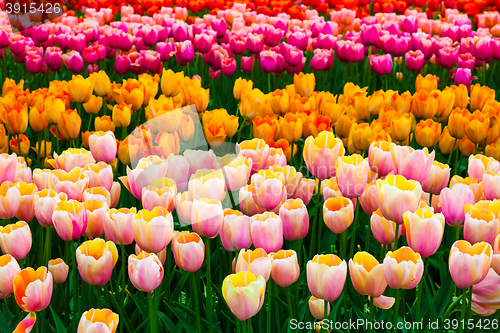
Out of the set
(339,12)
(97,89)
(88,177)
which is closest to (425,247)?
(88,177)

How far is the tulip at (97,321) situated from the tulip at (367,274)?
0.71m

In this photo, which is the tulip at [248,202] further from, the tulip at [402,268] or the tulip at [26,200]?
the tulip at [26,200]

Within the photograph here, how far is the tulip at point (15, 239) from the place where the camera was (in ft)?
5.64

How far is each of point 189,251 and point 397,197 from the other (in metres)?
0.70

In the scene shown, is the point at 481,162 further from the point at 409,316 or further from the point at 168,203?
the point at 168,203

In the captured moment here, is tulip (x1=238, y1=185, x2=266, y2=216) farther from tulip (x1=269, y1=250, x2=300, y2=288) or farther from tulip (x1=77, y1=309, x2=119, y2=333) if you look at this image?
tulip (x1=77, y1=309, x2=119, y2=333)

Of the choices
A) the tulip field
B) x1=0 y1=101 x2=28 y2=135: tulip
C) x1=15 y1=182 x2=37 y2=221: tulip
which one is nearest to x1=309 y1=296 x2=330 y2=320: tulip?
the tulip field

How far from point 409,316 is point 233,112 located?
118 inches

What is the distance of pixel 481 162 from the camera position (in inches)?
86.4

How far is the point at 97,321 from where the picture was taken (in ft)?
4.68

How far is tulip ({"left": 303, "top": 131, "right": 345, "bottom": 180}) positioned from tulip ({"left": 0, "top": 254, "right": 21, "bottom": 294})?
1176 mm

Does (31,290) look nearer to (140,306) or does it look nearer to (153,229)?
(153,229)

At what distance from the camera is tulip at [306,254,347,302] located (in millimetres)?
1524

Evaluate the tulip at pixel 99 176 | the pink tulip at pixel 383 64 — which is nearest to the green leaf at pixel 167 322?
the tulip at pixel 99 176
